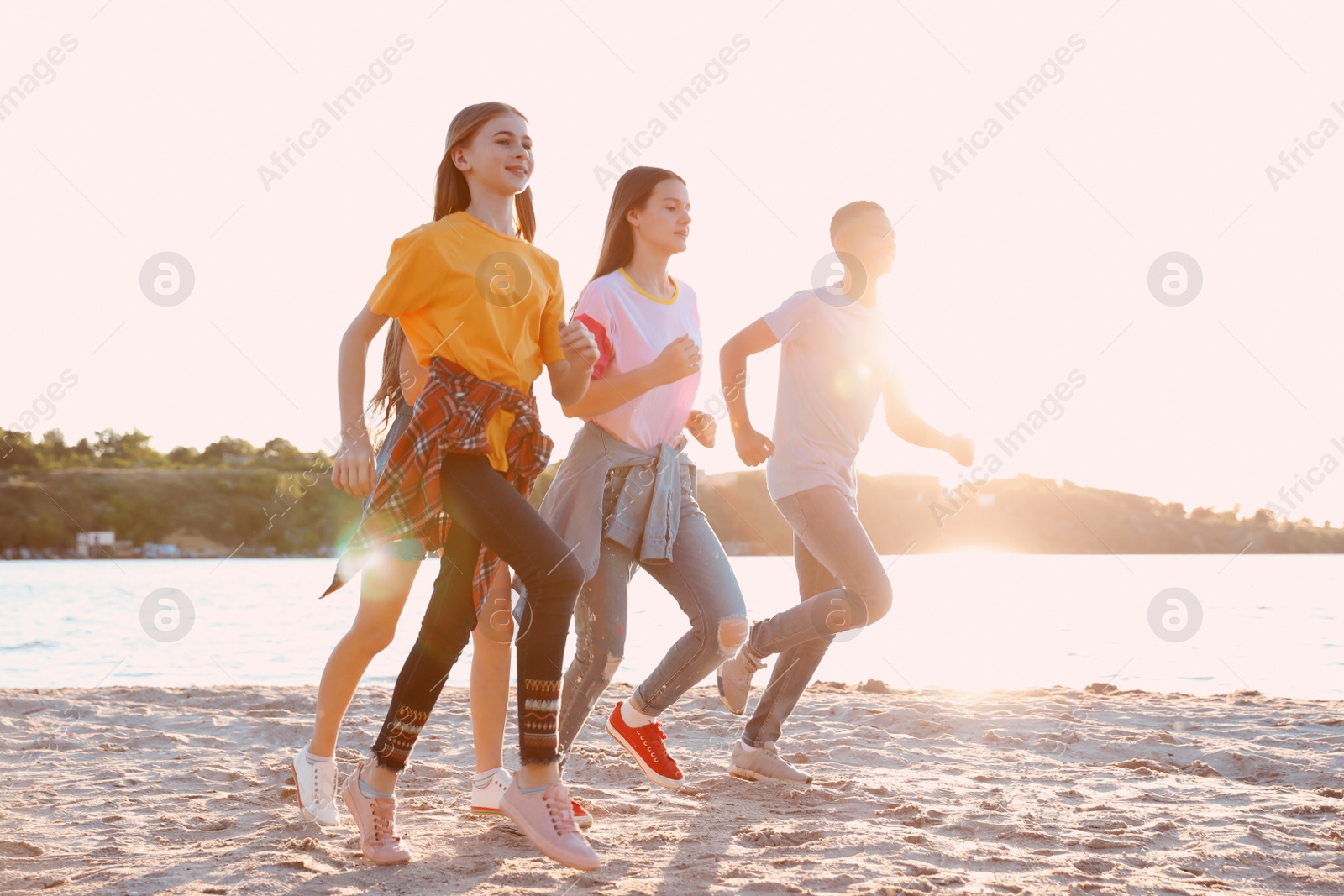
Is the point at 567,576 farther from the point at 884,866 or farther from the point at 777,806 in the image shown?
the point at 777,806

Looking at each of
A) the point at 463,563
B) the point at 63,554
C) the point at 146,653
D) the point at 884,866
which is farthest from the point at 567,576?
the point at 63,554

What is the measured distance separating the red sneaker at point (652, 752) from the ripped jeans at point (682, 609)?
4.6 inches

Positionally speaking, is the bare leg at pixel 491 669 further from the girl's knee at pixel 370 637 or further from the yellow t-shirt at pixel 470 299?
the yellow t-shirt at pixel 470 299

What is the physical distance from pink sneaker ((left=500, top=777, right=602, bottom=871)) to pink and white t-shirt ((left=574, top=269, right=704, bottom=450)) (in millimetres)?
1150

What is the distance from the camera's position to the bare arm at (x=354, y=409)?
2.67 m

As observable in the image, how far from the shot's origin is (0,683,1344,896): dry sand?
2607 mm

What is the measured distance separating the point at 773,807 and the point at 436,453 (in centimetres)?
165

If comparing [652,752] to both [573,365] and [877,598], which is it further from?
[573,365]

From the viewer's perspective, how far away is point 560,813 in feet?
8.68

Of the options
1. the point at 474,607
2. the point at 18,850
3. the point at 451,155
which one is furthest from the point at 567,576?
the point at 18,850

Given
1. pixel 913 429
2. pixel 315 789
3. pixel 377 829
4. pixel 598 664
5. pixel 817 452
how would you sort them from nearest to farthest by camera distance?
pixel 377 829 < pixel 315 789 < pixel 598 664 < pixel 817 452 < pixel 913 429

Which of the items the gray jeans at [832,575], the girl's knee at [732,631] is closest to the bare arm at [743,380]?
the gray jeans at [832,575]

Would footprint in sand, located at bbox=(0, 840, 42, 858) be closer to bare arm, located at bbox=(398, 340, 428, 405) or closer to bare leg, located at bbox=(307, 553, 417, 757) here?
bare leg, located at bbox=(307, 553, 417, 757)

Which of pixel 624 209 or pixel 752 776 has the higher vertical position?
pixel 624 209
